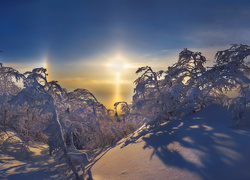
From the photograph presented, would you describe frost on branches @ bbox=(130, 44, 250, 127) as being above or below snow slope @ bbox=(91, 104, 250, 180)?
above

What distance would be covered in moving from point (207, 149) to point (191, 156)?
40cm

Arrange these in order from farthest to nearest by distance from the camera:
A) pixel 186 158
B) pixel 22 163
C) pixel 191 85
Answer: pixel 191 85
pixel 22 163
pixel 186 158

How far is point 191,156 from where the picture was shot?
363cm

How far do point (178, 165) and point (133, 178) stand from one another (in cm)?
100

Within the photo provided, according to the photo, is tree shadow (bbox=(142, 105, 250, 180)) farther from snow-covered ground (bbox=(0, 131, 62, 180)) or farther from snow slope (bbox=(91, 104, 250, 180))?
snow-covered ground (bbox=(0, 131, 62, 180))

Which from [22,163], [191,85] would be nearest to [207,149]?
[191,85]

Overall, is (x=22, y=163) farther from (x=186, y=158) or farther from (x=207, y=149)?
(x=207, y=149)

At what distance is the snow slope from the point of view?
312 centimetres

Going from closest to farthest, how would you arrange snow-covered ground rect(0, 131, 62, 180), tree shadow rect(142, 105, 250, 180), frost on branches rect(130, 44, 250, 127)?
1. tree shadow rect(142, 105, 250, 180)
2. snow-covered ground rect(0, 131, 62, 180)
3. frost on branches rect(130, 44, 250, 127)

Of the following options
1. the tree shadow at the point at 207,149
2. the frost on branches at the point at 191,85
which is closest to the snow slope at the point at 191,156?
the tree shadow at the point at 207,149

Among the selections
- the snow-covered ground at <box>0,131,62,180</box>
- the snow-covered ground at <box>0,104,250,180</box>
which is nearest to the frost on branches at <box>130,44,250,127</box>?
the snow-covered ground at <box>0,104,250,180</box>

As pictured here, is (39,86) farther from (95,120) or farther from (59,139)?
(95,120)

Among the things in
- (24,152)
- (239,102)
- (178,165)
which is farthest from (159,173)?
(24,152)

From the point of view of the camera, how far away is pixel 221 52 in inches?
291
